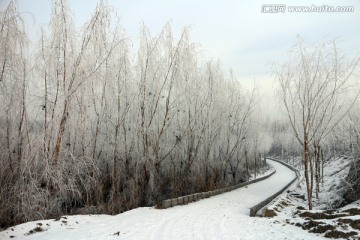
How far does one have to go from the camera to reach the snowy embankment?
7344mm

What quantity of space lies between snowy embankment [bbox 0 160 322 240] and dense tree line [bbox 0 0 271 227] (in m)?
1.41

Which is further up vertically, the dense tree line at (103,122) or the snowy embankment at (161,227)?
the dense tree line at (103,122)

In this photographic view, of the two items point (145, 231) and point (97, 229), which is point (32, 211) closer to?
point (97, 229)

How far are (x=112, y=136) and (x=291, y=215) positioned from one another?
27.0 feet

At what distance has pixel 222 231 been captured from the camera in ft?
27.7

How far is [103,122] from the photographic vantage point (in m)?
14.0

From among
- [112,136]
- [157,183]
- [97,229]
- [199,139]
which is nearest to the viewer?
[97,229]

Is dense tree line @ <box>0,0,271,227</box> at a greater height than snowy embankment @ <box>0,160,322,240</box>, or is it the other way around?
dense tree line @ <box>0,0,271,227</box>

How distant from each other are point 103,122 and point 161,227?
22.9ft

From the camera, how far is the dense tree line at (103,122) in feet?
29.9

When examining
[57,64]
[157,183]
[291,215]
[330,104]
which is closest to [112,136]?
[157,183]

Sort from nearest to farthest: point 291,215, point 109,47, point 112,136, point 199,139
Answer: point 291,215, point 109,47, point 112,136, point 199,139

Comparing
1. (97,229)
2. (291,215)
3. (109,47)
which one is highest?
(109,47)

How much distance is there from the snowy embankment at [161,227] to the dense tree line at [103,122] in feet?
4.62
